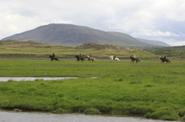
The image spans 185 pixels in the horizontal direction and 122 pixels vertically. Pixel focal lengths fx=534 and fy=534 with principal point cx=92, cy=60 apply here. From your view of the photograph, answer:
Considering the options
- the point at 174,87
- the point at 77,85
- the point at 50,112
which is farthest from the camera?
the point at 77,85

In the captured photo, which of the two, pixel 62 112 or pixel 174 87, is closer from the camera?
pixel 62 112

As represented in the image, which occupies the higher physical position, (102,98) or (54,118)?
(102,98)

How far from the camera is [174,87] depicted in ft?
124

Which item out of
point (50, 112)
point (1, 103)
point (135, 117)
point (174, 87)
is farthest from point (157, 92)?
point (1, 103)

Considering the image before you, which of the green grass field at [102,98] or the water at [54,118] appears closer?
the water at [54,118]

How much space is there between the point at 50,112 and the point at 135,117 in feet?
17.1

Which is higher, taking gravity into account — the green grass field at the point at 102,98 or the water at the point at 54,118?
the green grass field at the point at 102,98

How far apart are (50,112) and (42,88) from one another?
6.87 metres

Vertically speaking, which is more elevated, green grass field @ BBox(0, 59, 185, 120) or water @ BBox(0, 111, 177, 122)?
green grass field @ BBox(0, 59, 185, 120)

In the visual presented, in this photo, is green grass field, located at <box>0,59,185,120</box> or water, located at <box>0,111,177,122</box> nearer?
water, located at <box>0,111,177,122</box>

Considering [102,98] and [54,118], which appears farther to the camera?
[102,98]

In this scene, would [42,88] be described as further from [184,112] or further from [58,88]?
[184,112]

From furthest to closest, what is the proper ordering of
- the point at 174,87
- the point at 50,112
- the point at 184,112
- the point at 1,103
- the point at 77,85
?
the point at 77,85 → the point at 174,87 → the point at 1,103 → the point at 50,112 → the point at 184,112

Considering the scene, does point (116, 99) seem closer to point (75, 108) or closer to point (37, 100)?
point (75, 108)
